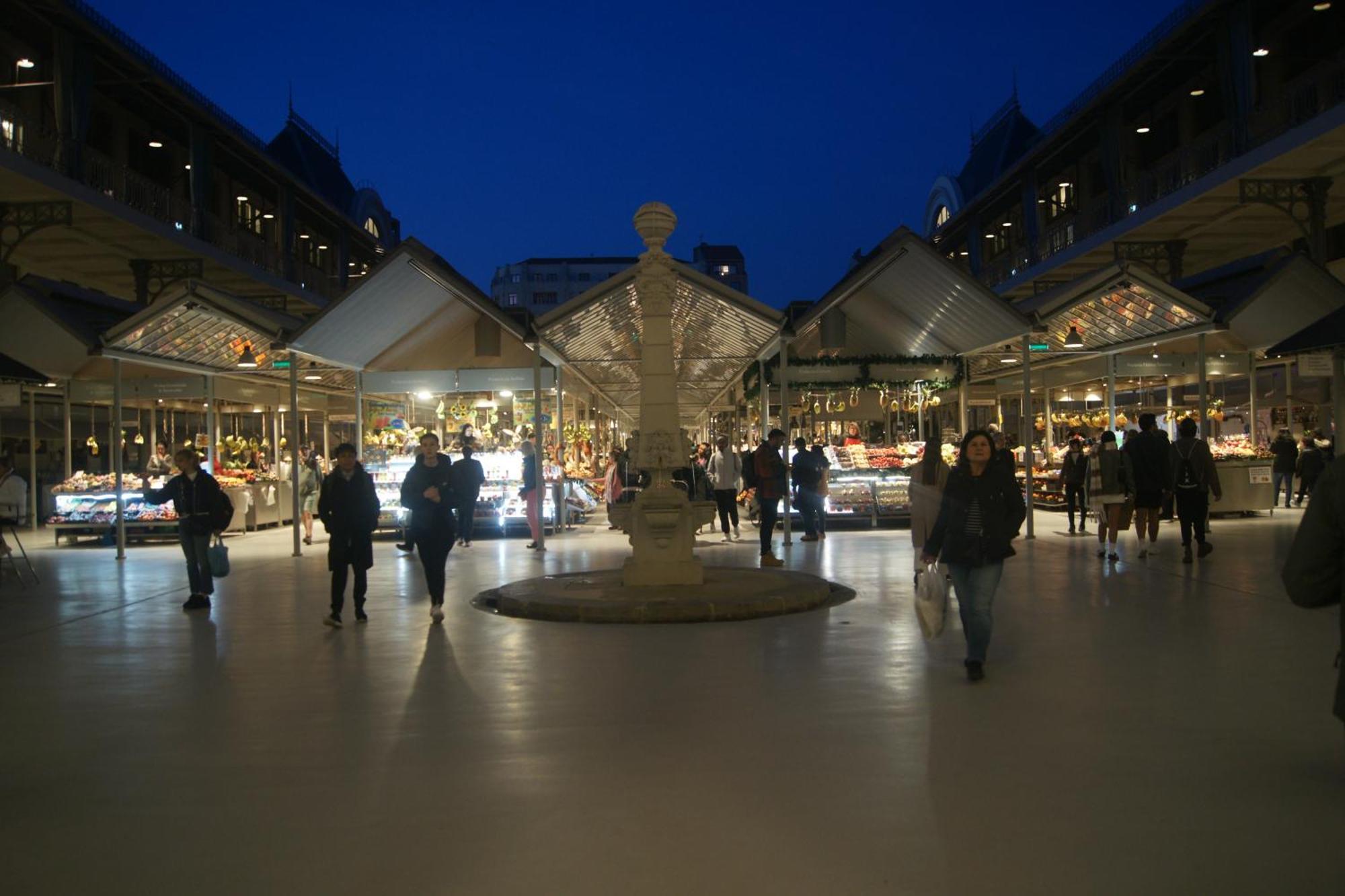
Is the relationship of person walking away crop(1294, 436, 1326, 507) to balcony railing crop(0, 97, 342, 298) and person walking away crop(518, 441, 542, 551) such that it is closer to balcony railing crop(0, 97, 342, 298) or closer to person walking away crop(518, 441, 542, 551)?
person walking away crop(518, 441, 542, 551)

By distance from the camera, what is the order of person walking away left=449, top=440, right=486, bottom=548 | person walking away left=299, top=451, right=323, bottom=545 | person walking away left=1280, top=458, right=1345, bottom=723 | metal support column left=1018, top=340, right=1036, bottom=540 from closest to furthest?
1. person walking away left=1280, top=458, right=1345, bottom=723
2. person walking away left=449, top=440, right=486, bottom=548
3. metal support column left=1018, top=340, right=1036, bottom=540
4. person walking away left=299, top=451, right=323, bottom=545

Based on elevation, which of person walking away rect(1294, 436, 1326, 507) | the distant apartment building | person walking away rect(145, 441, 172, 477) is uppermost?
the distant apartment building

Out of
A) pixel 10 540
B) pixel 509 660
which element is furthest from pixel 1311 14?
pixel 10 540

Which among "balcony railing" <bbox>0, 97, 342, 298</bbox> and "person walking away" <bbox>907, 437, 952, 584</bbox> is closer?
"person walking away" <bbox>907, 437, 952, 584</bbox>

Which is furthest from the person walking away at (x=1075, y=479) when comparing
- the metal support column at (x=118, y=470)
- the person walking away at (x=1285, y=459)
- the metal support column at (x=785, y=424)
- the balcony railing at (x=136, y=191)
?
the balcony railing at (x=136, y=191)

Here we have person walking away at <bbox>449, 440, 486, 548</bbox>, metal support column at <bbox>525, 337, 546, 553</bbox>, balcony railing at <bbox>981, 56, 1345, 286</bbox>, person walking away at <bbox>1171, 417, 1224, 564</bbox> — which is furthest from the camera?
balcony railing at <bbox>981, 56, 1345, 286</bbox>

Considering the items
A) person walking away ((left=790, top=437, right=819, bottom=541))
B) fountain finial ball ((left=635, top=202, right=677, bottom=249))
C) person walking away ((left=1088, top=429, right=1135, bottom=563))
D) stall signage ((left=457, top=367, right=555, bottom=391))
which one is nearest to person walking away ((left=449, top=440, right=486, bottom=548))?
stall signage ((left=457, top=367, right=555, bottom=391))

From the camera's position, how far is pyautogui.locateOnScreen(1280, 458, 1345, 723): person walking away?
4707mm

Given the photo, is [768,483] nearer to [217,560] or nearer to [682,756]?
[217,560]

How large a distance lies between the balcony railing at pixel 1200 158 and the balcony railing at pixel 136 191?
2428 centimetres

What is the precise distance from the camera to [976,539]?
312 inches

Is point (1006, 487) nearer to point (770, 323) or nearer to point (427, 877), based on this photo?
point (427, 877)

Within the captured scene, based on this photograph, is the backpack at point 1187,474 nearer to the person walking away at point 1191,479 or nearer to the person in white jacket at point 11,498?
the person walking away at point 1191,479

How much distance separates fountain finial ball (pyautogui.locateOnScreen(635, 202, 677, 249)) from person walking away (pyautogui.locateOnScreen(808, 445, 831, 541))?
7.92 m
